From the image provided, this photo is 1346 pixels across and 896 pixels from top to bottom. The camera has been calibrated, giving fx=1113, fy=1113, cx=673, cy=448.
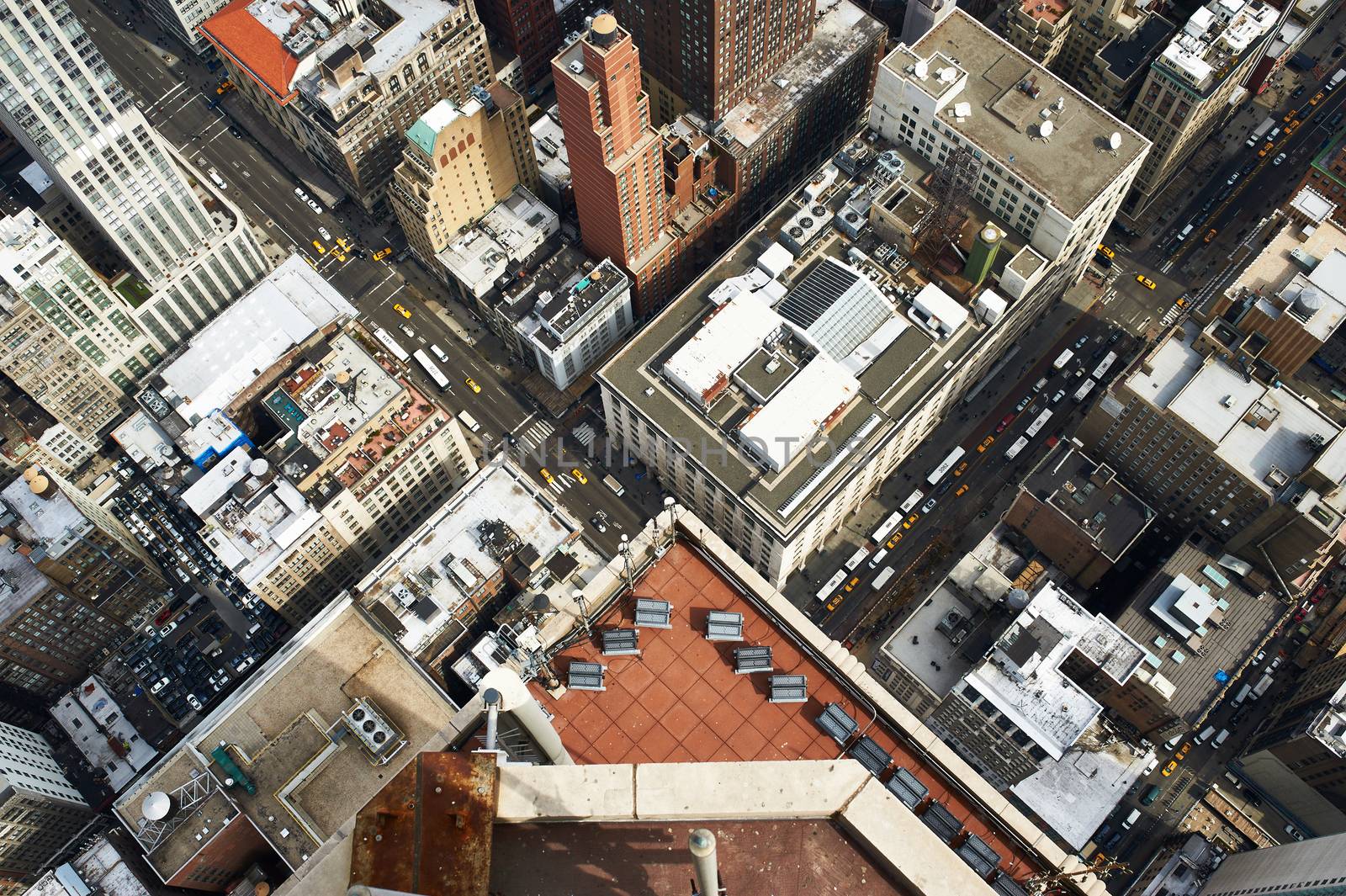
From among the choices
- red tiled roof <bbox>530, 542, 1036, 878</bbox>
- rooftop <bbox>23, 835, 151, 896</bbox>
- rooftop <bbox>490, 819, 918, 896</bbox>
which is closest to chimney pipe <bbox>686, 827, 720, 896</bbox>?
rooftop <bbox>490, 819, 918, 896</bbox>

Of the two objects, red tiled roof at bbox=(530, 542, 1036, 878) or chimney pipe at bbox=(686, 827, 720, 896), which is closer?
chimney pipe at bbox=(686, 827, 720, 896)

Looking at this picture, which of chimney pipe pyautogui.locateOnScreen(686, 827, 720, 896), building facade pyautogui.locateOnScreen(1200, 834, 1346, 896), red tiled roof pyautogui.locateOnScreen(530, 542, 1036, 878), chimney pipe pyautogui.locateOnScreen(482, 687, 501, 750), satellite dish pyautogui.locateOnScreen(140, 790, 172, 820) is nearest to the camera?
chimney pipe pyautogui.locateOnScreen(686, 827, 720, 896)

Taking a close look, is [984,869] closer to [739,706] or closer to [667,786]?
[739,706]

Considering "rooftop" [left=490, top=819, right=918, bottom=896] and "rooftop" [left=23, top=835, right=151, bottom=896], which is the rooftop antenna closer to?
"rooftop" [left=490, top=819, right=918, bottom=896]

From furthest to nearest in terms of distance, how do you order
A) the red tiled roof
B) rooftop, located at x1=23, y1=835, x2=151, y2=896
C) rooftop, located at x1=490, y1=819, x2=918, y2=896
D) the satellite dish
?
1. rooftop, located at x1=23, y1=835, x2=151, y2=896
2. the satellite dish
3. the red tiled roof
4. rooftop, located at x1=490, y1=819, x2=918, y2=896

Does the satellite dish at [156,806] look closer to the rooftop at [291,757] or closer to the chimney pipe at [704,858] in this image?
the rooftop at [291,757]

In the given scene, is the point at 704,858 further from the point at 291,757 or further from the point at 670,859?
the point at 291,757

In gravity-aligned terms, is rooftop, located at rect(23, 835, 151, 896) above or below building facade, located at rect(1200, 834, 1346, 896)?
above
